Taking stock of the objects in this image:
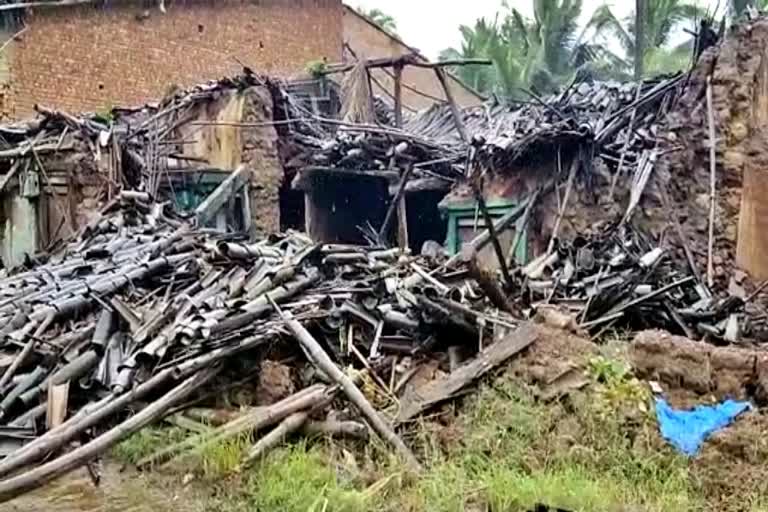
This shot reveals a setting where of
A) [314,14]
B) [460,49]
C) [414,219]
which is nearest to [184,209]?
[414,219]

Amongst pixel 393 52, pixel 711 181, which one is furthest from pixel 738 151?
pixel 393 52

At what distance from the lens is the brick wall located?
76.3 feet

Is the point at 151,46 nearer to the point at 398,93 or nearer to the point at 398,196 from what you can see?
the point at 398,93

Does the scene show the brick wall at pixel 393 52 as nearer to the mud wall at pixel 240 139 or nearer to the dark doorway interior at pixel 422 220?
the dark doorway interior at pixel 422 220

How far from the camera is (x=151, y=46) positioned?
64.0ft

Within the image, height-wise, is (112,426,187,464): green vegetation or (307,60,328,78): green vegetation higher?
(307,60,328,78): green vegetation

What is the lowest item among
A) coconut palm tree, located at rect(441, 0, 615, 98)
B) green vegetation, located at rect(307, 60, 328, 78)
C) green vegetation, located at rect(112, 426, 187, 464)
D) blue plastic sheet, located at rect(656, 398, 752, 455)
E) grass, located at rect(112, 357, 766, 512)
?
green vegetation, located at rect(112, 426, 187, 464)

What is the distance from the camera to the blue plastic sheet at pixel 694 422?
206 inches

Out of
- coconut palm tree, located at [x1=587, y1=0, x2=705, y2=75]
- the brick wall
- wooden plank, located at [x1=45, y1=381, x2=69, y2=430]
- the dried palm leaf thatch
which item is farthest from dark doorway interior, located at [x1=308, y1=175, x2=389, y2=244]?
coconut palm tree, located at [x1=587, y1=0, x2=705, y2=75]

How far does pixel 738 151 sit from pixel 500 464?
6.41m

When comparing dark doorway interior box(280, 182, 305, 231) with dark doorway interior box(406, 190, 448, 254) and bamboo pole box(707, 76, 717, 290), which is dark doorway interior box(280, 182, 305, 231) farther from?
bamboo pole box(707, 76, 717, 290)

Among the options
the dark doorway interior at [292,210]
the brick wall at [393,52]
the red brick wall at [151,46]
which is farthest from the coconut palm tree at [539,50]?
the dark doorway interior at [292,210]

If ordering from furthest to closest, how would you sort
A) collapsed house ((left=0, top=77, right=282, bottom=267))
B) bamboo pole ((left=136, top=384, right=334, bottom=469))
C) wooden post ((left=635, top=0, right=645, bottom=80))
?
wooden post ((left=635, top=0, right=645, bottom=80)) < collapsed house ((left=0, top=77, right=282, bottom=267)) < bamboo pole ((left=136, top=384, right=334, bottom=469))

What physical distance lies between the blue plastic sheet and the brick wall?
1821cm
